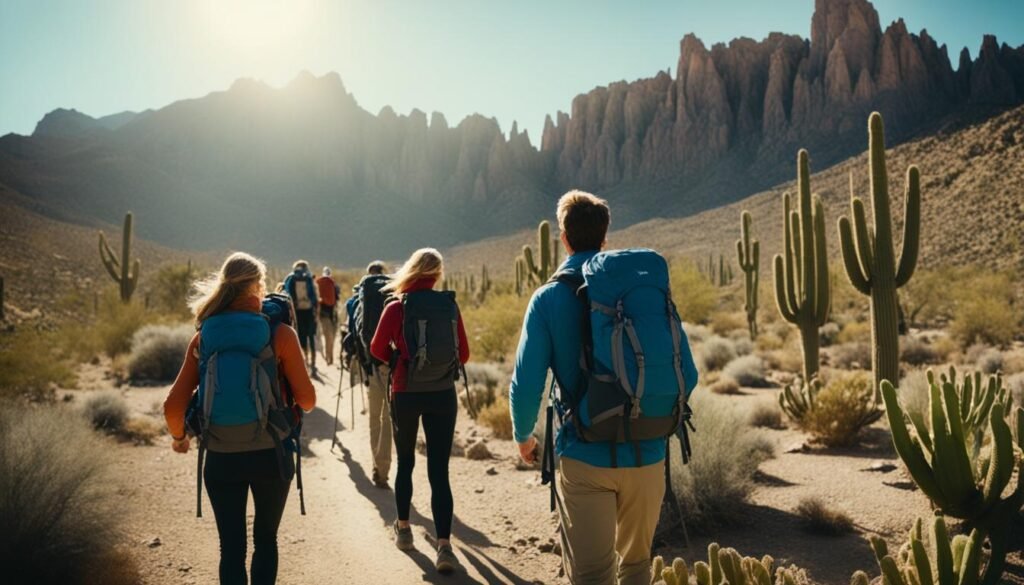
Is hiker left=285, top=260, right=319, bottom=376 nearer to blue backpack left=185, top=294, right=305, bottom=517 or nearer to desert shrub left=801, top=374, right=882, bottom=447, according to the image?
desert shrub left=801, top=374, right=882, bottom=447

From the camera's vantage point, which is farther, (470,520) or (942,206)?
(942,206)

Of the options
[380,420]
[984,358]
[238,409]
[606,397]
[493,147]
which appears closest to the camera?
[606,397]

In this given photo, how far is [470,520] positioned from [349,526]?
1.07m

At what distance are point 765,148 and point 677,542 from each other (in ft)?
304

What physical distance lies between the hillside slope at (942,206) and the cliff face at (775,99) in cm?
1427

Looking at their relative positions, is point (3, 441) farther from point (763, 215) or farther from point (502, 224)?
point (502, 224)

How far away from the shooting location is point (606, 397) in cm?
→ 250

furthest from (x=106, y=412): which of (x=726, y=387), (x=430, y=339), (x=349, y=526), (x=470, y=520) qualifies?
(x=726, y=387)

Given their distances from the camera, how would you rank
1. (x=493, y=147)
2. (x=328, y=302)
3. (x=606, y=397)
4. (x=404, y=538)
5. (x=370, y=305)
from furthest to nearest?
1. (x=493, y=147)
2. (x=328, y=302)
3. (x=370, y=305)
4. (x=404, y=538)
5. (x=606, y=397)

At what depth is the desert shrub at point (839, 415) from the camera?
27.3 feet

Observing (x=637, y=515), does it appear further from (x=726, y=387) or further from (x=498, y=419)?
(x=726, y=387)

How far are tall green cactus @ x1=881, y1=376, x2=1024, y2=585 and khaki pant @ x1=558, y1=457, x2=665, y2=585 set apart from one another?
6.96 feet

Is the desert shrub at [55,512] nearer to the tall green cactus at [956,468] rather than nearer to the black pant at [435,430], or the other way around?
the black pant at [435,430]

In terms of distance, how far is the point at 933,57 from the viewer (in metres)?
86.1
